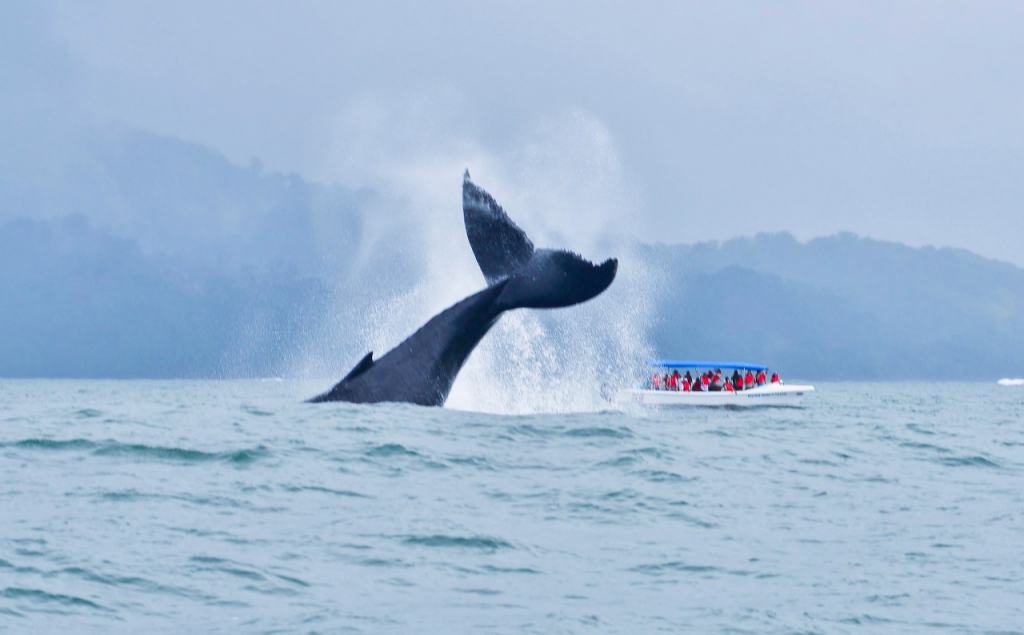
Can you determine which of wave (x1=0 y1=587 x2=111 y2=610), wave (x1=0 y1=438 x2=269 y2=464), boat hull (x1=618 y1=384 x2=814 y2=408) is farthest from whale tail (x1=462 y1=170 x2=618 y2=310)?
boat hull (x1=618 y1=384 x2=814 y2=408)

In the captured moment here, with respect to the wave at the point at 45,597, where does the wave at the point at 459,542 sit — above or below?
above

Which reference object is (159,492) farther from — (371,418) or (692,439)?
(692,439)

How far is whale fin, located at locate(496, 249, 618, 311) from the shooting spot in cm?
1706

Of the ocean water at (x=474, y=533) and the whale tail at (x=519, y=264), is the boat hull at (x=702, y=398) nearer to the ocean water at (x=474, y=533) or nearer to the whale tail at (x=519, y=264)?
the ocean water at (x=474, y=533)

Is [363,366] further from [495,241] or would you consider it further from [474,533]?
[474,533]

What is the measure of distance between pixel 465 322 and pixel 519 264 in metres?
1.08

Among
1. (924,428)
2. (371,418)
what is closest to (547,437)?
(371,418)

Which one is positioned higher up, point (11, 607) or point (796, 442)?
point (796, 442)

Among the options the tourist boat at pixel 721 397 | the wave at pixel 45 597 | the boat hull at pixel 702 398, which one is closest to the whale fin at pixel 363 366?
the wave at pixel 45 597

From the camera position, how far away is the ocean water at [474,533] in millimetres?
8797

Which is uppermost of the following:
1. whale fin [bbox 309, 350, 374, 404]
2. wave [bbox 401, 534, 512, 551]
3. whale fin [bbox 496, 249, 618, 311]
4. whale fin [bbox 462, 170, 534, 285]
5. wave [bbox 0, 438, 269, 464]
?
whale fin [bbox 462, 170, 534, 285]

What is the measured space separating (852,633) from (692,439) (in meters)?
11.8

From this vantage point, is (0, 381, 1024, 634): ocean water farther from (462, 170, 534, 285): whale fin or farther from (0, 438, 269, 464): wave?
(462, 170, 534, 285): whale fin

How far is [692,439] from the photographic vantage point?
20.4 m
